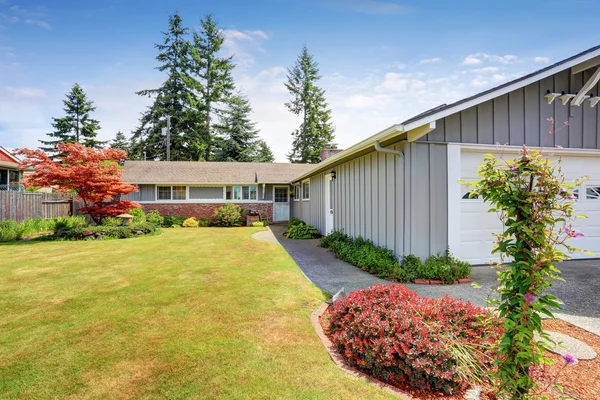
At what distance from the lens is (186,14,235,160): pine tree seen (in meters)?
28.4

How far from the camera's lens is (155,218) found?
15.9m

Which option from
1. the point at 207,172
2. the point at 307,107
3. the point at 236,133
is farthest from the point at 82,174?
the point at 307,107

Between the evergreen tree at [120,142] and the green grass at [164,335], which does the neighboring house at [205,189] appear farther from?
the evergreen tree at [120,142]

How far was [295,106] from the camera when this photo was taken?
104 ft

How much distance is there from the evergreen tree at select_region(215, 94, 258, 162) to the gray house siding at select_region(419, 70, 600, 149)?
25.0 metres

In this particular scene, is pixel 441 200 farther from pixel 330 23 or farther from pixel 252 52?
pixel 252 52

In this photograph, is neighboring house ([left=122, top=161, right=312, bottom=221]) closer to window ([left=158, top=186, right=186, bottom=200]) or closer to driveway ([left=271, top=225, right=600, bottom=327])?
window ([left=158, top=186, right=186, bottom=200])

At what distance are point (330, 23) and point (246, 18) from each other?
253 centimetres

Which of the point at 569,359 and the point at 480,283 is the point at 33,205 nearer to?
the point at 480,283

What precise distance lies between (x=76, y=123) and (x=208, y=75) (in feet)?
49.8

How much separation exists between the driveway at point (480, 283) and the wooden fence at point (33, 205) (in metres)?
12.7

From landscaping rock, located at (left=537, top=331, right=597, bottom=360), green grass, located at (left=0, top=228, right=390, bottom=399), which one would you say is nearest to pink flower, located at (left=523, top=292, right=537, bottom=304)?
green grass, located at (left=0, top=228, right=390, bottom=399)

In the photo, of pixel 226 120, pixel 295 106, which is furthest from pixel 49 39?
pixel 295 106

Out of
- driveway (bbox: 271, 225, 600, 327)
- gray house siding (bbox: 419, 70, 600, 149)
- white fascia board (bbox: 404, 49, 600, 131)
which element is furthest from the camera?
gray house siding (bbox: 419, 70, 600, 149)
